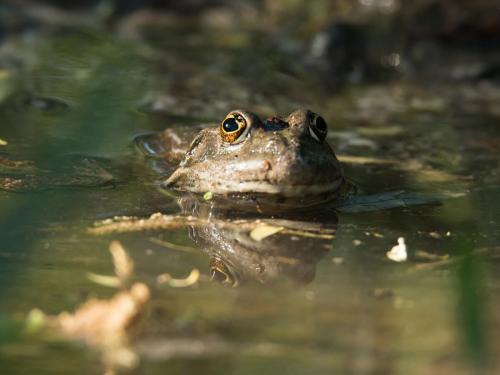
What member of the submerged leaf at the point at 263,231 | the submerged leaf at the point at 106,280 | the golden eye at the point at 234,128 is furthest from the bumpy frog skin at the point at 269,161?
the submerged leaf at the point at 106,280

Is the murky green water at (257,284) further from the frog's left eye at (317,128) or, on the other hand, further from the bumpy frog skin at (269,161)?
the frog's left eye at (317,128)

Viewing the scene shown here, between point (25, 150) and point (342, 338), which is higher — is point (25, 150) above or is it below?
above

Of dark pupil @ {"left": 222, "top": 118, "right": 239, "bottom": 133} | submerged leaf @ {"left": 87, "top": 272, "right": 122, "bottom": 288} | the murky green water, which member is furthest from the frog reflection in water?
submerged leaf @ {"left": 87, "top": 272, "right": 122, "bottom": 288}

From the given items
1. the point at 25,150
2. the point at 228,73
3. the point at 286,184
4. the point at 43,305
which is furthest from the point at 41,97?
the point at 43,305

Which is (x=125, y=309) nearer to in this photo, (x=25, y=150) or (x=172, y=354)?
(x=172, y=354)

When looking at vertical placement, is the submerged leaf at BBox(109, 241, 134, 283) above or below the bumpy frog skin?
below

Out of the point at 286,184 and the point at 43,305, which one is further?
the point at 286,184

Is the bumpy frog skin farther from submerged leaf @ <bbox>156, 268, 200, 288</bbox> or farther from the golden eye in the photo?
submerged leaf @ <bbox>156, 268, 200, 288</bbox>

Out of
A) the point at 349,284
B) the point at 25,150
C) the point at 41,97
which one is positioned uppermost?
the point at 41,97

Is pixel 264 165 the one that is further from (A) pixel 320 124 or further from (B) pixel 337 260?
(B) pixel 337 260
